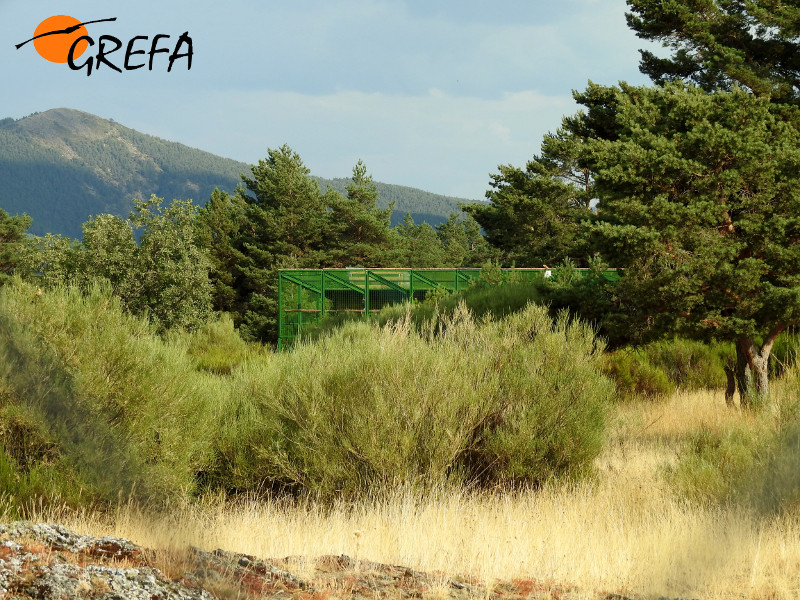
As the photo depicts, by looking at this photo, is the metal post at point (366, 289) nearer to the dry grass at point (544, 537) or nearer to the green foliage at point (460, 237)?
the dry grass at point (544, 537)

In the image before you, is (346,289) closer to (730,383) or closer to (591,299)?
(591,299)

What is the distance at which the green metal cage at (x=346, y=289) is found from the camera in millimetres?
22891

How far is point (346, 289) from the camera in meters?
24.1

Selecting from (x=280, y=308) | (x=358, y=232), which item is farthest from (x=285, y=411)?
(x=358, y=232)

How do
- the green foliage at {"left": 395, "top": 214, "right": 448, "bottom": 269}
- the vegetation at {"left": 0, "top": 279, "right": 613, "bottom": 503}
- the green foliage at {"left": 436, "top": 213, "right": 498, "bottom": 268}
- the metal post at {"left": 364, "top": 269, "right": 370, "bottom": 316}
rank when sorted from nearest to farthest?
the vegetation at {"left": 0, "top": 279, "right": 613, "bottom": 503}, the metal post at {"left": 364, "top": 269, "right": 370, "bottom": 316}, the green foliage at {"left": 395, "top": 214, "right": 448, "bottom": 269}, the green foliage at {"left": 436, "top": 213, "right": 498, "bottom": 268}

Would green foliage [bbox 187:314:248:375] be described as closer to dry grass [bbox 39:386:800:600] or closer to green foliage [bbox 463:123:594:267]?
green foliage [bbox 463:123:594:267]

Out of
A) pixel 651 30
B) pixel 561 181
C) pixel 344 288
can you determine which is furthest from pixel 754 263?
pixel 561 181

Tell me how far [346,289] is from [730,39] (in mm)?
13070

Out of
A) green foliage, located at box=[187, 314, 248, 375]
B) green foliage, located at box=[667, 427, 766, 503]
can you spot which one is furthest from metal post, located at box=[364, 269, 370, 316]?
green foliage, located at box=[667, 427, 766, 503]

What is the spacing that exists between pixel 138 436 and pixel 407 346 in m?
2.73

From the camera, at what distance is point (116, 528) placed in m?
5.32

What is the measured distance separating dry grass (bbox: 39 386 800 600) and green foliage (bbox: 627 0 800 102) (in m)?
15.6

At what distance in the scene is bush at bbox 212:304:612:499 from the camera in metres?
7.37

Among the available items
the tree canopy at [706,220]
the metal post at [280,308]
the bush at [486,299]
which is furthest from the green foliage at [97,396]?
the metal post at [280,308]
